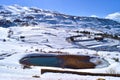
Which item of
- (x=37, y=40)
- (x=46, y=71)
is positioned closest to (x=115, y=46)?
(x=37, y=40)

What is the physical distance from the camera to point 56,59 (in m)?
60.9

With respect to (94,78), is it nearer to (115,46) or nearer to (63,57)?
(63,57)

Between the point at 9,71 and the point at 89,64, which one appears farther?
the point at 89,64

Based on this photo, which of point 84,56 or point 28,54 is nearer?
point 28,54

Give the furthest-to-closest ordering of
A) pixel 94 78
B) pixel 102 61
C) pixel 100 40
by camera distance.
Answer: pixel 100 40, pixel 102 61, pixel 94 78

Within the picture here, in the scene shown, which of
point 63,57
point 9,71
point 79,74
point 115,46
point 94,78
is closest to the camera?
point 94,78

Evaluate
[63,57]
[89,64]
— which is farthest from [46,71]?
[63,57]

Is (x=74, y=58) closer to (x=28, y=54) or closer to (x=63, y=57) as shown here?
(x=63, y=57)

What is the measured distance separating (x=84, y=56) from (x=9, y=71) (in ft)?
110

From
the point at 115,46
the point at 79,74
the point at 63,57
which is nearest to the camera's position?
the point at 79,74

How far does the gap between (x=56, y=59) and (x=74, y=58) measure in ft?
15.2

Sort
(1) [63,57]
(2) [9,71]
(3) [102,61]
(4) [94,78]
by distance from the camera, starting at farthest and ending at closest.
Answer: (1) [63,57] → (3) [102,61] → (2) [9,71] → (4) [94,78]

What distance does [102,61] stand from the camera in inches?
2256

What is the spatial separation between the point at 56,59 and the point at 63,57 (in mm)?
2625
